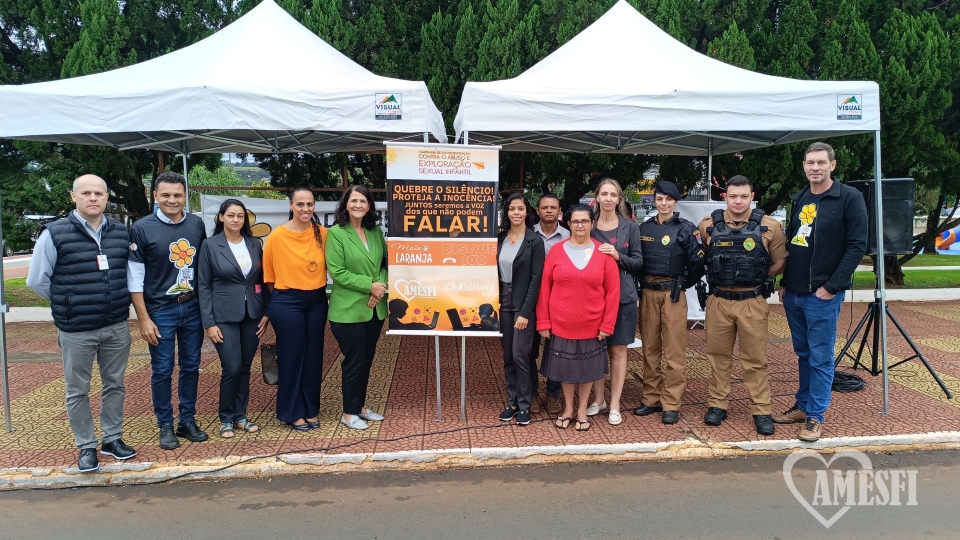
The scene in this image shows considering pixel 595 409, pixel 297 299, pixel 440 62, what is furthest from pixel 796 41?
pixel 297 299

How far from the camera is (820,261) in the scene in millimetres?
4434

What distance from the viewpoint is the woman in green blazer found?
4.54 meters

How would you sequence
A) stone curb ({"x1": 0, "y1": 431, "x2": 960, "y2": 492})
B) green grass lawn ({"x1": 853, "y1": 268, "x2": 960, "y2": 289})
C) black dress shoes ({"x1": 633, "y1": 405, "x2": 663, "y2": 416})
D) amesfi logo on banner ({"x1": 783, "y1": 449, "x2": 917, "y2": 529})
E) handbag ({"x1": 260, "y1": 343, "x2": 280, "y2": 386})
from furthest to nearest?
green grass lawn ({"x1": 853, "y1": 268, "x2": 960, "y2": 289})
handbag ({"x1": 260, "y1": 343, "x2": 280, "y2": 386})
black dress shoes ({"x1": 633, "y1": 405, "x2": 663, "y2": 416})
stone curb ({"x1": 0, "y1": 431, "x2": 960, "y2": 492})
amesfi logo on banner ({"x1": 783, "y1": 449, "x2": 917, "y2": 529})

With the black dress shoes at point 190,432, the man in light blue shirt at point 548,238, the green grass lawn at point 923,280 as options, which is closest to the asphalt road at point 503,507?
the black dress shoes at point 190,432

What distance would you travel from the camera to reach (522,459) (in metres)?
4.26

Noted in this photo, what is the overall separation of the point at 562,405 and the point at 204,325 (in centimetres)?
304

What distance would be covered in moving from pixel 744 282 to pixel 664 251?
0.64 meters

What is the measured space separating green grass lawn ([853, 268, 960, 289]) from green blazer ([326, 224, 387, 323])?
37.0 ft

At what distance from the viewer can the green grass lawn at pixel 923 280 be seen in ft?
39.5

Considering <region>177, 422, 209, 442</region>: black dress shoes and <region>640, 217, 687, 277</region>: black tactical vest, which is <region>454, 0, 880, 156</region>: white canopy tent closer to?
<region>640, 217, 687, 277</region>: black tactical vest

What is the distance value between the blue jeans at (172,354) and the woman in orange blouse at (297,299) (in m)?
0.59

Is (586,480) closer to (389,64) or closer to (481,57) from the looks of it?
(481,57)

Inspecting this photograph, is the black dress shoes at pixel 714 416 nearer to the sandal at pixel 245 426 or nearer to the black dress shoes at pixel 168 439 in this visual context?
the sandal at pixel 245 426

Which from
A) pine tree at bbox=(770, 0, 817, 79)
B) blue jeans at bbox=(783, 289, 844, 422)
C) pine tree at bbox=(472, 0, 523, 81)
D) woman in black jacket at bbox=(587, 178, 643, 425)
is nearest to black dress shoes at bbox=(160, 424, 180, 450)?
woman in black jacket at bbox=(587, 178, 643, 425)
